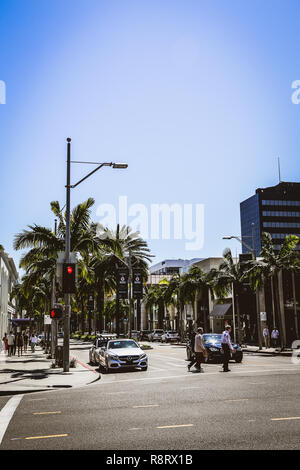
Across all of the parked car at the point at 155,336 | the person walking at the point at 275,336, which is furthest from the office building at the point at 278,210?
the person walking at the point at 275,336

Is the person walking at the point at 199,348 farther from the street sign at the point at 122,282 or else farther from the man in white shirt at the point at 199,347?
the street sign at the point at 122,282

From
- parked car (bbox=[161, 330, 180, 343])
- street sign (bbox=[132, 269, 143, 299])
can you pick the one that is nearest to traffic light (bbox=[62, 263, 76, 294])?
street sign (bbox=[132, 269, 143, 299])

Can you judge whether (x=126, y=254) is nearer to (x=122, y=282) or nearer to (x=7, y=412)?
(x=122, y=282)

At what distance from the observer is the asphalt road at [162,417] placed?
22.7 ft

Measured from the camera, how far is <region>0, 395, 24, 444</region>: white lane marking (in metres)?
8.48

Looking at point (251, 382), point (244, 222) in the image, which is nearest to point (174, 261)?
point (244, 222)

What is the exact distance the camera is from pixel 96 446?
675 cm

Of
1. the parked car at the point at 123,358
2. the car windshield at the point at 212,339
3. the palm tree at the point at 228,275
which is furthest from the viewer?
the palm tree at the point at 228,275

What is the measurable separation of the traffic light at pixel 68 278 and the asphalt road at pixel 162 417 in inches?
201

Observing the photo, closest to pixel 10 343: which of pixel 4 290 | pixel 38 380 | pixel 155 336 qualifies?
pixel 38 380

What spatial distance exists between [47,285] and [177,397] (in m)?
34.0

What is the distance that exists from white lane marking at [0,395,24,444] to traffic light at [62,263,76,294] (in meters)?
6.21

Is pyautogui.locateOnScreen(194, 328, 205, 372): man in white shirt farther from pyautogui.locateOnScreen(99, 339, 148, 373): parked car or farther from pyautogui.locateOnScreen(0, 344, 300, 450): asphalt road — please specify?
pyautogui.locateOnScreen(0, 344, 300, 450): asphalt road
